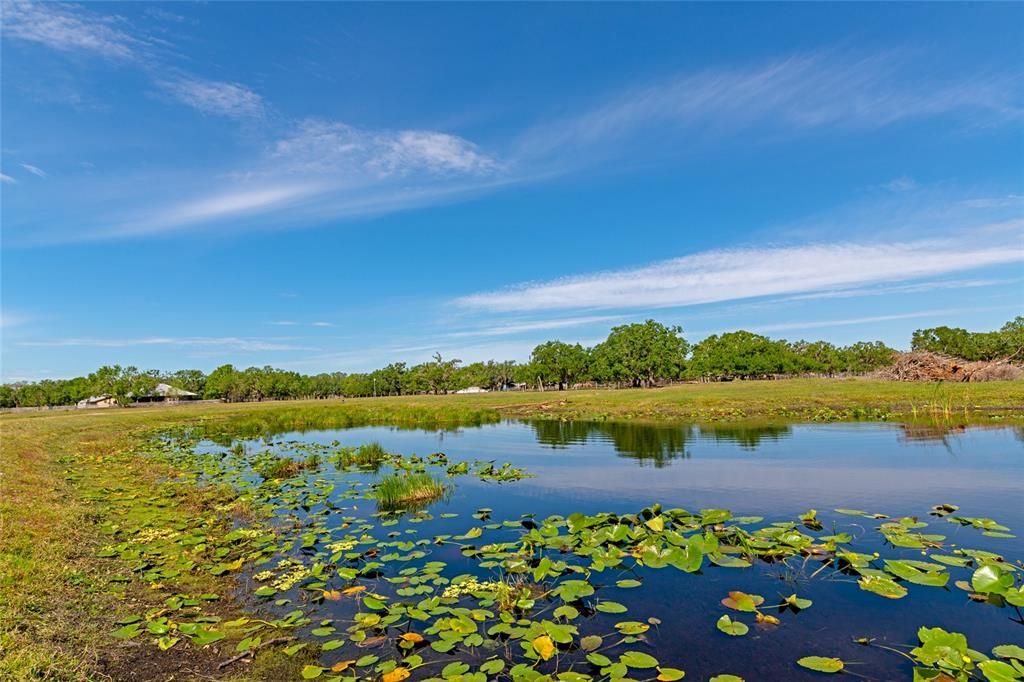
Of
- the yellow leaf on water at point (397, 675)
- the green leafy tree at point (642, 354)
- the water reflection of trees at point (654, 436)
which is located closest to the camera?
the yellow leaf on water at point (397, 675)

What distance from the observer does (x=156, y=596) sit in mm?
8188

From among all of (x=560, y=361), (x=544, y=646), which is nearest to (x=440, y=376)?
(x=560, y=361)

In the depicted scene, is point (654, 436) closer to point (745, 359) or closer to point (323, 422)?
point (323, 422)

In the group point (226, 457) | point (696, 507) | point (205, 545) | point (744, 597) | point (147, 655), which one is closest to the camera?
point (147, 655)

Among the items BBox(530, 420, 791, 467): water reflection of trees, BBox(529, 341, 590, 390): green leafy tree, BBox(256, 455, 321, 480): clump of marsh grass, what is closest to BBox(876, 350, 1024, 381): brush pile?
BBox(530, 420, 791, 467): water reflection of trees

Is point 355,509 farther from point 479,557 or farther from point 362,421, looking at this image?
point 362,421

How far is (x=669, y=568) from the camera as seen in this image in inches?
361

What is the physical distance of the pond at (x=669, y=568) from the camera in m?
6.30

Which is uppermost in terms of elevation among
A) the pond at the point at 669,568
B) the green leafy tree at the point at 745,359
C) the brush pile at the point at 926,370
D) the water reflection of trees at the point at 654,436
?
the green leafy tree at the point at 745,359

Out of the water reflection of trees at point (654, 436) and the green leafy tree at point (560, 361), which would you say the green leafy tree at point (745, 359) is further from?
the water reflection of trees at point (654, 436)

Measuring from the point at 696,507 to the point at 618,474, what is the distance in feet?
16.9

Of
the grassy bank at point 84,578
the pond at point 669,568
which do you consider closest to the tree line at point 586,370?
the pond at point 669,568

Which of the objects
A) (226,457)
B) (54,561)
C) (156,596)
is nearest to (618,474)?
(156,596)

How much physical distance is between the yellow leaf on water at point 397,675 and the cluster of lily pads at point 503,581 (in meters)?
0.02
